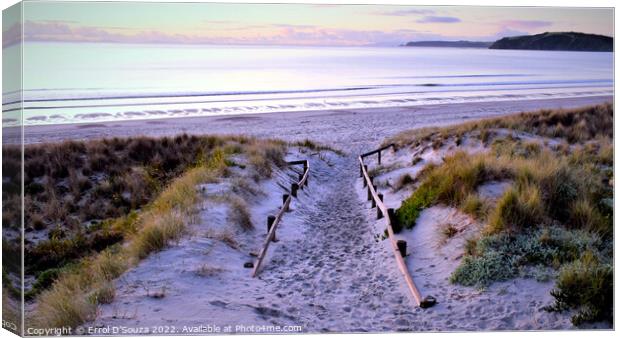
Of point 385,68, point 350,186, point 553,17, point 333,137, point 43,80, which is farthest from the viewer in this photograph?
point 350,186

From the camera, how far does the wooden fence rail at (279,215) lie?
715cm

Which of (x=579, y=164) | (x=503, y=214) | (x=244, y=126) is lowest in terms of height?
(x=503, y=214)

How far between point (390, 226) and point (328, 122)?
62.3 inches

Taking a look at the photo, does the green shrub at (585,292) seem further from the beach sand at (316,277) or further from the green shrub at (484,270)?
the green shrub at (484,270)

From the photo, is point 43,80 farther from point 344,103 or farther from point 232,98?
point 344,103

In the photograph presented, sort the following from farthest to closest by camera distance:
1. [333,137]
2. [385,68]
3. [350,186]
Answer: [350,186] < [333,137] < [385,68]

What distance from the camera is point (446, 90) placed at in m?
7.92

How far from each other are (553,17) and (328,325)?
14.1 ft

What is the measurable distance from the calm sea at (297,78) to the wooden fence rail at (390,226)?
142 centimetres

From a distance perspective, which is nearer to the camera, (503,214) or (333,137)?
(503,214)

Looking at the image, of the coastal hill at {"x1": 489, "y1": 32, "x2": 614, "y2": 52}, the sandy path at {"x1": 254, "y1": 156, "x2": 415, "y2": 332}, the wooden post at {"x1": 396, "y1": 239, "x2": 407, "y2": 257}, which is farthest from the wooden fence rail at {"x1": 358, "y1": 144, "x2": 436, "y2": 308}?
the coastal hill at {"x1": 489, "y1": 32, "x2": 614, "y2": 52}

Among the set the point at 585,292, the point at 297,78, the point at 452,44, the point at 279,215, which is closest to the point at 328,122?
the point at 297,78

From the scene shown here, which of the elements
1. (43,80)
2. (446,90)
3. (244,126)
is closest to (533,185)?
(446,90)

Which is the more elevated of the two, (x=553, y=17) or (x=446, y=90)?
(x=553, y=17)
